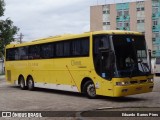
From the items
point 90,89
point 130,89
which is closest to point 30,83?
point 90,89

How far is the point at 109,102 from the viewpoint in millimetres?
16500

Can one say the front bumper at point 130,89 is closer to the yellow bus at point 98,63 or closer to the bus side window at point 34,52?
the yellow bus at point 98,63

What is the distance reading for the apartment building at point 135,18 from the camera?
83.6 meters

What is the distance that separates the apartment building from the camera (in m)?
83.6

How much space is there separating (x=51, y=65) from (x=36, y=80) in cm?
250

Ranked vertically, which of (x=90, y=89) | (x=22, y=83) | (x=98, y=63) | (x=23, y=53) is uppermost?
(x=23, y=53)

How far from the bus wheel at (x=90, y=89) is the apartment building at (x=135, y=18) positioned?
218ft

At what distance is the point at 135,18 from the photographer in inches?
3356

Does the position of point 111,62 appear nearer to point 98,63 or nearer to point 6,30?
point 98,63

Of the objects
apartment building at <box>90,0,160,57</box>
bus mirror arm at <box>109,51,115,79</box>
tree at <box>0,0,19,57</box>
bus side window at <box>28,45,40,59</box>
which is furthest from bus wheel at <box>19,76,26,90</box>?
apartment building at <box>90,0,160,57</box>

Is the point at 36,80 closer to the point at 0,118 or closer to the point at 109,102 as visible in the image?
the point at 109,102

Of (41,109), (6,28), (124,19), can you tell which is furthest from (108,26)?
(41,109)

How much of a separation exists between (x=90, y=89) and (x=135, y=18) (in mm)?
68852

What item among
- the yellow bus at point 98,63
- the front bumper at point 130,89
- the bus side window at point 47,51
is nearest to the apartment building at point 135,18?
the bus side window at point 47,51
